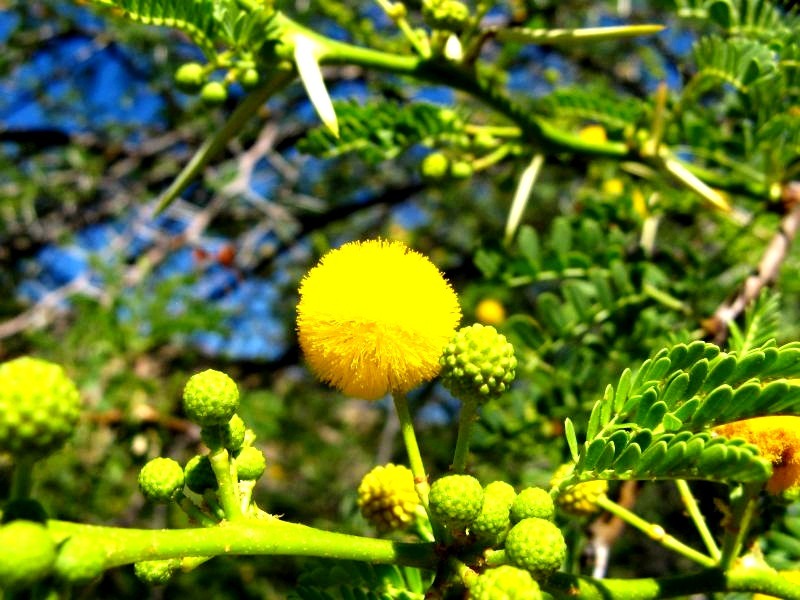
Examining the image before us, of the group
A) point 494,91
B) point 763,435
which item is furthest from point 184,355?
point 763,435

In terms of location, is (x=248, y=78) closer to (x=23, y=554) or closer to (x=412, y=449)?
(x=412, y=449)

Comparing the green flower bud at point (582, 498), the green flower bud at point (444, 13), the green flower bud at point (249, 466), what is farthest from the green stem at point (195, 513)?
the green flower bud at point (444, 13)

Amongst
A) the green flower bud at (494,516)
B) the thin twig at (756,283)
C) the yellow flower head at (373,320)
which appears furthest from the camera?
the thin twig at (756,283)

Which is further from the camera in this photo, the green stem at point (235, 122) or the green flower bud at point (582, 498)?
the green stem at point (235, 122)

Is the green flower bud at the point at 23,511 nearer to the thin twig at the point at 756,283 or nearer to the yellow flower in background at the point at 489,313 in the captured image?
the thin twig at the point at 756,283

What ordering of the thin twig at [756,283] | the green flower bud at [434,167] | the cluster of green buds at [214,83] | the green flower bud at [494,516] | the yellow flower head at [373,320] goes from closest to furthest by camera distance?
the green flower bud at [494,516]
the yellow flower head at [373,320]
the cluster of green buds at [214,83]
the thin twig at [756,283]
the green flower bud at [434,167]

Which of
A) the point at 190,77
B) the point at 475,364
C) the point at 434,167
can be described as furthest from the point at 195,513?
the point at 434,167
